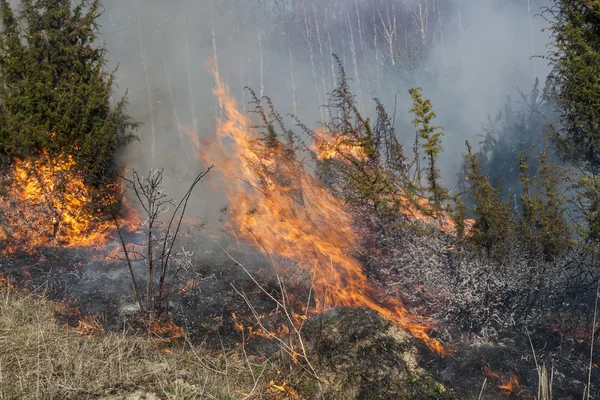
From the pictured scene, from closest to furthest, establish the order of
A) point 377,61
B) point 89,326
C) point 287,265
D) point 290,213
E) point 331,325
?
1. point 331,325
2. point 89,326
3. point 287,265
4. point 290,213
5. point 377,61

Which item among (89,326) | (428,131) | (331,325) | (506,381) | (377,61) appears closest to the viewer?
(506,381)

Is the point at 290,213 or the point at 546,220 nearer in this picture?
the point at 546,220

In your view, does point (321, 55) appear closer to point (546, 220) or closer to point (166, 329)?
point (546, 220)

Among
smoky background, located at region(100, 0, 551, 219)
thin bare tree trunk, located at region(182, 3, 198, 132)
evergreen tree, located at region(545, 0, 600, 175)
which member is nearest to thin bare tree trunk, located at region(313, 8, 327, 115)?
smoky background, located at region(100, 0, 551, 219)

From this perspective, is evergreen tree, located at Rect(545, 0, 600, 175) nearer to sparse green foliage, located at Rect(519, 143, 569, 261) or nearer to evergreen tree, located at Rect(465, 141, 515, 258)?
sparse green foliage, located at Rect(519, 143, 569, 261)

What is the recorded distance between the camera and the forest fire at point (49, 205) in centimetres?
1073

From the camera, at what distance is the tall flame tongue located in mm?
9091

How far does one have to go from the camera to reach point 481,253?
339 inches

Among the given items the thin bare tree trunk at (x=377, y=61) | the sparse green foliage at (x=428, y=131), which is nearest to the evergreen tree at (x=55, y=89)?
the sparse green foliage at (x=428, y=131)

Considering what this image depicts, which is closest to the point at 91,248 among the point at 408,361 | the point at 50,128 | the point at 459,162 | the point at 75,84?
the point at 50,128

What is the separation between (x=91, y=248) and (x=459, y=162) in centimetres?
1997

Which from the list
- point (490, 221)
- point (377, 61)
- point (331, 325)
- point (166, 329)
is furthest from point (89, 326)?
point (377, 61)

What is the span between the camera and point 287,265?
34.1 feet

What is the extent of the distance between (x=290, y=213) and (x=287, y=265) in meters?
2.09
